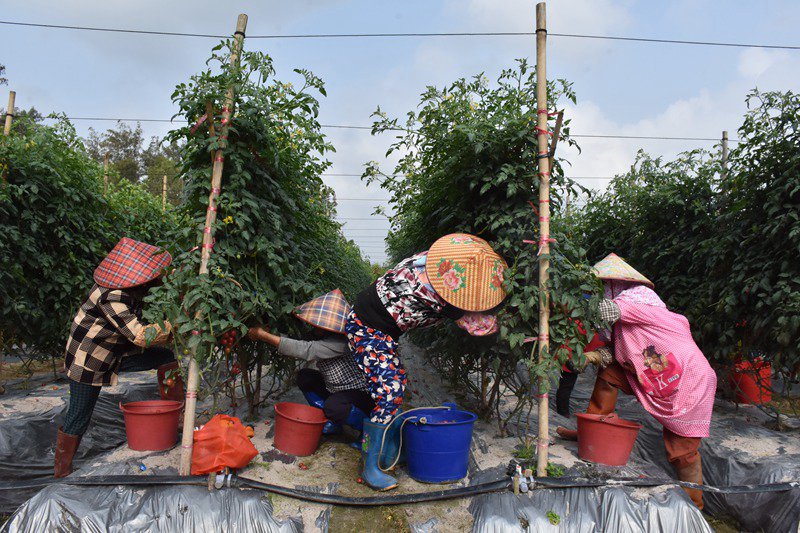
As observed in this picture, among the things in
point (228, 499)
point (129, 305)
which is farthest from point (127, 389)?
point (228, 499)

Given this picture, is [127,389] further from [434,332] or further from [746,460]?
[746,460]

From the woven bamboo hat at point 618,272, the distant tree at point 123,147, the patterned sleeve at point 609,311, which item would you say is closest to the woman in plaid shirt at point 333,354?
the patterned sleeve at point 609,311

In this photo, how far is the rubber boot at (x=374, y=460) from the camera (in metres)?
2.81

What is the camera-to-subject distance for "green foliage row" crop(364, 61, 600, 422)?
2916mm

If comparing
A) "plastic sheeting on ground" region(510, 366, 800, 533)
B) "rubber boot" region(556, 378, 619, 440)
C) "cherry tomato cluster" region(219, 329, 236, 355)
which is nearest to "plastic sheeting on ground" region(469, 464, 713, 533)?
"plastic sheeting on ground" region(510, 366, 800, 533)

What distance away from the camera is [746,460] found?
3.39m

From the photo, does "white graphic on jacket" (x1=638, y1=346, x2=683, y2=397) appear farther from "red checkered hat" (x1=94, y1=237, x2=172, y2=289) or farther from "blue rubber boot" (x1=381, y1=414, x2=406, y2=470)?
"red checkered hat" (x1=94, y1=237, x2=172, y2=289)

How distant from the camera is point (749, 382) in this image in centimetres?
465

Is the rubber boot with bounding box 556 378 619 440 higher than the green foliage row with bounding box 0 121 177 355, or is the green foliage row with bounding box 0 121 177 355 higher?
the green foliage row with bounding box 0 121 177 355

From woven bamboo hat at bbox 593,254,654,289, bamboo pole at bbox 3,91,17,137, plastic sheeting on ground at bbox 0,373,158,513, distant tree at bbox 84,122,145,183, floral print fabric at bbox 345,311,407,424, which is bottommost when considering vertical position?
plastic sheeting on ground at bbox 0,373,158,513

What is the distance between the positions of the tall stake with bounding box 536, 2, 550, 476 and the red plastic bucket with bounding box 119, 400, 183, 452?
2286 millimetres

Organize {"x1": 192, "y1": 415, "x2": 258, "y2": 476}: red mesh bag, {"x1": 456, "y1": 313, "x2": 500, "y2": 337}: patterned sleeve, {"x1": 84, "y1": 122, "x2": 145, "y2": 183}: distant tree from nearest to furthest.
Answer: {"x1": 192, "y1": 415, "x2": 258, "y2": 476}: red mesh bag, {"x1": 456, "y1": 313, "x2": 500, "y2": 337}: patterned sleeve, {"x1": 84, "y1": 122, "x2": 145, "y2": 183}: distant tree

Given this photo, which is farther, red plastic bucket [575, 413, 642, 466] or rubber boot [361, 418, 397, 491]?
red plastic bucket [575, 413, 642, 466]

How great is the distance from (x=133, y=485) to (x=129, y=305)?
115 centimetres
